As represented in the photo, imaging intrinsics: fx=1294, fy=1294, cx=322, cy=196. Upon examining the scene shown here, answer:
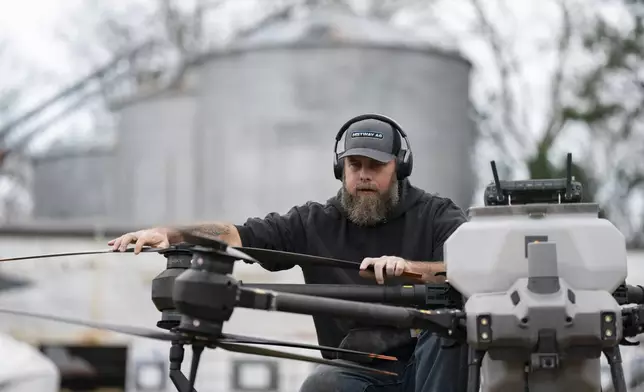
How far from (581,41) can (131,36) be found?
9.18 metres

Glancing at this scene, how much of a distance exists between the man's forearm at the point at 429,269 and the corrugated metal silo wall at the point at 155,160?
34.6 ft

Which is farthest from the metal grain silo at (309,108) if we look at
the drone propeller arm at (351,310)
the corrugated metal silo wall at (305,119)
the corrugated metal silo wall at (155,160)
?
the drone propeller arm at (351,310)

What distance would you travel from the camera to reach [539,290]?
12.1 ft

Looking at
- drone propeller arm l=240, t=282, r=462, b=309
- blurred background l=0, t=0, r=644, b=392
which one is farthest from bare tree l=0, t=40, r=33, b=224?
drone propeller arm l=240, t=282, r=462, b=309

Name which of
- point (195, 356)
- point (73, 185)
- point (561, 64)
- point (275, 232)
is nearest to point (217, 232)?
point (275, 232)

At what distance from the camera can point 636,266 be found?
40.8 feet

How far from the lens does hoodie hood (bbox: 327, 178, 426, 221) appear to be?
517cm

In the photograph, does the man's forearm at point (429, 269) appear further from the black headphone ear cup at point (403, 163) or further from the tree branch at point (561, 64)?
the tree branch at point (561, 64)

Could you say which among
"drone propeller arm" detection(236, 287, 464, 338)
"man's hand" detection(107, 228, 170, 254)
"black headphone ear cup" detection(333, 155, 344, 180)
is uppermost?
"black headphone ear cup" detection(333, 155, 344, 180)

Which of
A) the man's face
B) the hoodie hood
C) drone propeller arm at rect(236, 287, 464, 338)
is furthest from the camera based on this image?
the hoodie hood

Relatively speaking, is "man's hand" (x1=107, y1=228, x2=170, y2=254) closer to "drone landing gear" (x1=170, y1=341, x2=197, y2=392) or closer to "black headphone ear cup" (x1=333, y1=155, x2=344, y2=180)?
"drone landing gear" (x1=170, y1=341, x2=197, y2=392)

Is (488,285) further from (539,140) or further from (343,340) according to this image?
(539,140)

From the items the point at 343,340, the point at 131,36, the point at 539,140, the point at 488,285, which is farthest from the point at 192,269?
the point at 131,36

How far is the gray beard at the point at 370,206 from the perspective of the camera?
16.6ft
